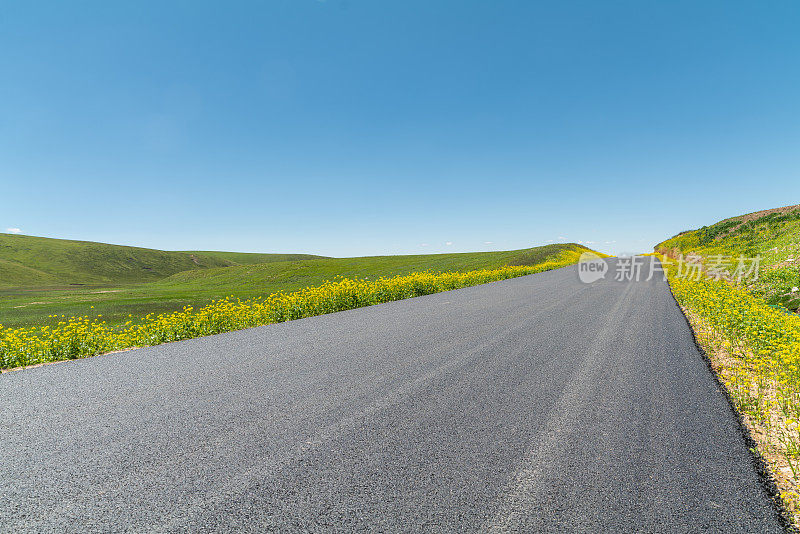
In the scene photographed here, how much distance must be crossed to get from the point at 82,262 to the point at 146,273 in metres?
18.4

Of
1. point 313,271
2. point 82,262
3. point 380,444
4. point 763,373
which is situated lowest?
point 380,444

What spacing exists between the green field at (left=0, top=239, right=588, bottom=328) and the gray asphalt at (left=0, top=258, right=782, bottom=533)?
46.5 feet

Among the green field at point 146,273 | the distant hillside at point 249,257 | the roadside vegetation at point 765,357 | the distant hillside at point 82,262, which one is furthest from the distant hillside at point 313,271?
the distant hillside at point 249,257

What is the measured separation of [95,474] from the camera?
3004mm

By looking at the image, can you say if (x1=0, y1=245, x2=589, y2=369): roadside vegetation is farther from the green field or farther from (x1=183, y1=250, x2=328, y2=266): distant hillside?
(x1=183, y1=250, x2=328, y2=266): distant hillside

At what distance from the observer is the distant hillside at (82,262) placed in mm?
95250

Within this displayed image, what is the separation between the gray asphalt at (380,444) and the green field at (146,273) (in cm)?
1416

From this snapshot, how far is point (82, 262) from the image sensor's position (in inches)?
4577

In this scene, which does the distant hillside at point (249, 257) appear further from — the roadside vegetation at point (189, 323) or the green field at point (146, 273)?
the roadside vegetation at point (189, 323)

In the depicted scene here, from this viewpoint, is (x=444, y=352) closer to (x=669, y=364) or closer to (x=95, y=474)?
(x=669, y=364)

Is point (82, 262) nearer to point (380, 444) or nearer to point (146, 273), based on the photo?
point (146, 273)

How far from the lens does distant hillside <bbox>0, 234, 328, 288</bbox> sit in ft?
313

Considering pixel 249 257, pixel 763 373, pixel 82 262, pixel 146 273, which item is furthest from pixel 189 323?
pixel 249 257

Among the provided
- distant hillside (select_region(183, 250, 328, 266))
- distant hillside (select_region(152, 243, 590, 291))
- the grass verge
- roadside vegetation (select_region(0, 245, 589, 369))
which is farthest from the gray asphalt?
distant hillside (select_region(183, 250, 328, 266))
